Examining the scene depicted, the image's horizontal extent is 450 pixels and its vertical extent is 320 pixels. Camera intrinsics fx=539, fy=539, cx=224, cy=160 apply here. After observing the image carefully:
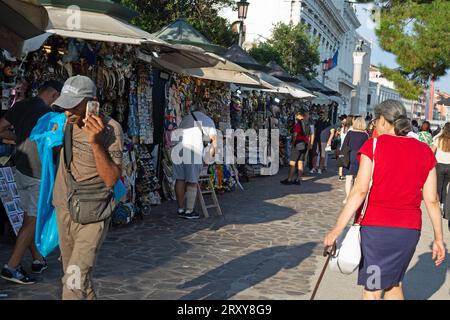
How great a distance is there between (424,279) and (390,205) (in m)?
2.77

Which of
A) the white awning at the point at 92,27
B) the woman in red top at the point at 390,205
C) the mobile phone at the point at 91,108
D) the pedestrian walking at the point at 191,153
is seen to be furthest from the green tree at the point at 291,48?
the mobile phone at the point at 91,108

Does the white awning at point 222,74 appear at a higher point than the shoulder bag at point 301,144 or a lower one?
higher

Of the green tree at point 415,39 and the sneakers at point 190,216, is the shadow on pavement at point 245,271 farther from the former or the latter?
the green tree at point 415,39

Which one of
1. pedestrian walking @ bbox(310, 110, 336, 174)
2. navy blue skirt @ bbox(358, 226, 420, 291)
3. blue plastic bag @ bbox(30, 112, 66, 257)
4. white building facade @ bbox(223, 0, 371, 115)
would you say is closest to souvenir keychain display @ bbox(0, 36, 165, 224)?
blue plastic bag @ bbox(30, 112, 66, 257)

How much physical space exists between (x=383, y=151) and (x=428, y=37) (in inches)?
576


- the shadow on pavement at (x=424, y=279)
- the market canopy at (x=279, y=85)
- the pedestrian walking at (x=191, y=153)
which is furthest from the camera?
the market canopy at (x=279, y=85)

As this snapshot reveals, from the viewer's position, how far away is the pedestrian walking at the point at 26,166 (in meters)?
4.95

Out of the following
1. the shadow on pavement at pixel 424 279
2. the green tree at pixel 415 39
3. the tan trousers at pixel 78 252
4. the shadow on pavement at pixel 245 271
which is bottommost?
the shadow on pavement at pixel 424 279

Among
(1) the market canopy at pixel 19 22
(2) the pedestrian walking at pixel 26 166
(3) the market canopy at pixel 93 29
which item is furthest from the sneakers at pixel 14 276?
(3) the market canopy at pixel 93 29

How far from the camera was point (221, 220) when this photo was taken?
8594 millimetres

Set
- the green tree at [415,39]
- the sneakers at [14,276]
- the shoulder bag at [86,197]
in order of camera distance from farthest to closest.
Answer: the green tree at [415,39], the sneakers at [14,276], the shoulder bag at [86,197]

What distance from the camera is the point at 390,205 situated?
372 centimetres

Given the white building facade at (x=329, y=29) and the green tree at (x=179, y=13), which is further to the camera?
the white building facade at (x=329, y=29)
